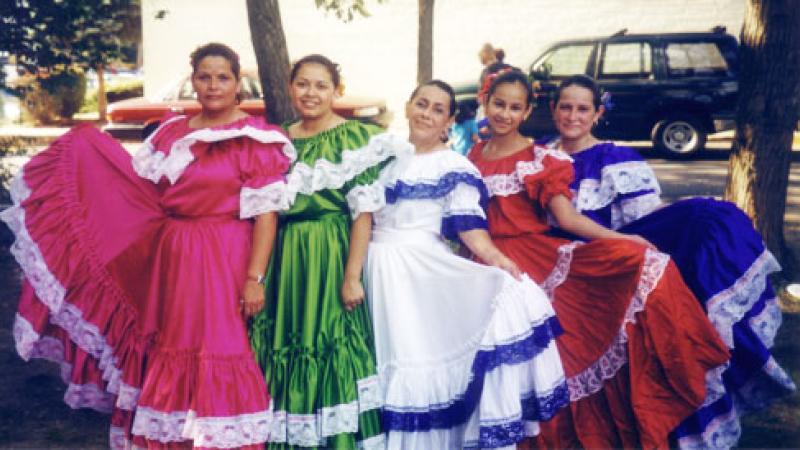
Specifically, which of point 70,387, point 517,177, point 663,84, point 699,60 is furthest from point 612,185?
point 699,60

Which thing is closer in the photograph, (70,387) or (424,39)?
(70,387)

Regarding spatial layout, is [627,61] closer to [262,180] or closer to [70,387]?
[262,180]

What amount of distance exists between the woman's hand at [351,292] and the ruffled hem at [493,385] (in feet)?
1.07

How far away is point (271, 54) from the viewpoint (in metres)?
5.91

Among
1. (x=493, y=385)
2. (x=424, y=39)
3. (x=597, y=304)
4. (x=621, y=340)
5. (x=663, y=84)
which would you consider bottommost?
(x=493, y=385)

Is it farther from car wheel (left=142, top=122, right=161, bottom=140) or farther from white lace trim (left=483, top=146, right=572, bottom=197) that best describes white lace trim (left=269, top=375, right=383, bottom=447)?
car wheel (left=142, top=122, right=161, bottom=140)

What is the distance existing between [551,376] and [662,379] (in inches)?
20.5

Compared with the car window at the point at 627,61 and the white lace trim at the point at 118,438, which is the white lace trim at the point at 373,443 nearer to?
the white lace trim at the point at 118,438

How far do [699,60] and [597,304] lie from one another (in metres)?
10.4

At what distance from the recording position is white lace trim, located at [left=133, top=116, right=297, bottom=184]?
10.2ft

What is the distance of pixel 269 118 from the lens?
6043 mm

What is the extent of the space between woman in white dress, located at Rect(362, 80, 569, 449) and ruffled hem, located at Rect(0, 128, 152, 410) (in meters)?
1.07

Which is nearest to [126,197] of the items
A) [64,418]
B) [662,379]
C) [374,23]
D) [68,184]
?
[68,184]

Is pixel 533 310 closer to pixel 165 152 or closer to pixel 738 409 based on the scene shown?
pixel 738 409
